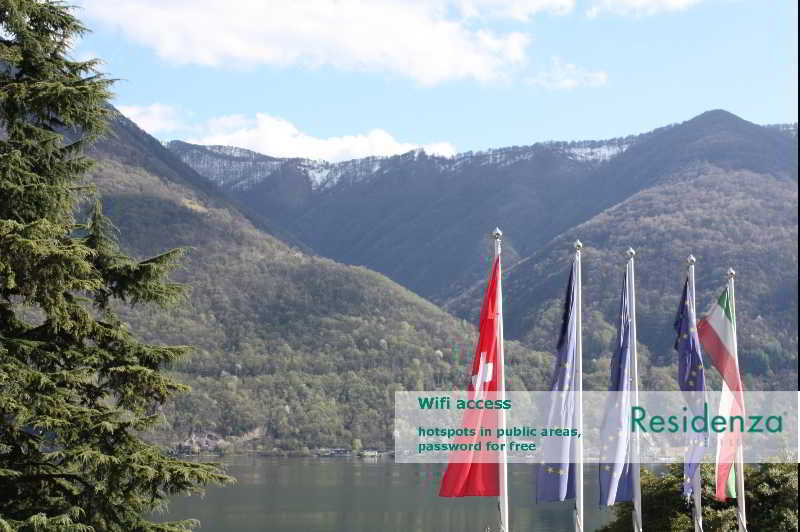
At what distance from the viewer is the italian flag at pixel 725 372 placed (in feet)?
67.1

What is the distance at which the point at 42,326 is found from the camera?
1291 centimetres

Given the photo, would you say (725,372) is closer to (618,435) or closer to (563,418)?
(618,435)

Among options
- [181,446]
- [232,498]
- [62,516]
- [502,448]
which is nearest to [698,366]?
[502,448]

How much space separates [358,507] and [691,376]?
64.3 m

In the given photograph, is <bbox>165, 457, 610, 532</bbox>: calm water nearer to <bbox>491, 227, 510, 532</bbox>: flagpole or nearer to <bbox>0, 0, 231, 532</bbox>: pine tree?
<bbox>491, 227, 510, 532</bbox>: flagpole

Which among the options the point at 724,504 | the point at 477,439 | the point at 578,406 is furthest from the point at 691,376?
the point at 724,504

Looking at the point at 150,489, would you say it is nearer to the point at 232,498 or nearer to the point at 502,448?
the point at 502,448

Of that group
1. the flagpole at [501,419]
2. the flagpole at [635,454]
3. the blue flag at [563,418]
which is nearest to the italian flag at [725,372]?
the flagpole at [635,454]

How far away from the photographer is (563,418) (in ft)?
58.6

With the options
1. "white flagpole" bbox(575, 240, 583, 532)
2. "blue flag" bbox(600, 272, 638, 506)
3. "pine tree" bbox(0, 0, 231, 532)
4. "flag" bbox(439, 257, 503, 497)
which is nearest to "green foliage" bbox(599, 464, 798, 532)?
"blue flag" bbox(600, 272, 638, 506)

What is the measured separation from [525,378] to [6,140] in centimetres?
17249

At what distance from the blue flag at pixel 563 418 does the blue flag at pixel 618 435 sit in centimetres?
93

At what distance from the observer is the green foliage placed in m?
25.1

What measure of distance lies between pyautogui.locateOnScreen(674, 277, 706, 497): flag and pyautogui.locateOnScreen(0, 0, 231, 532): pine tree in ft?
33.5
